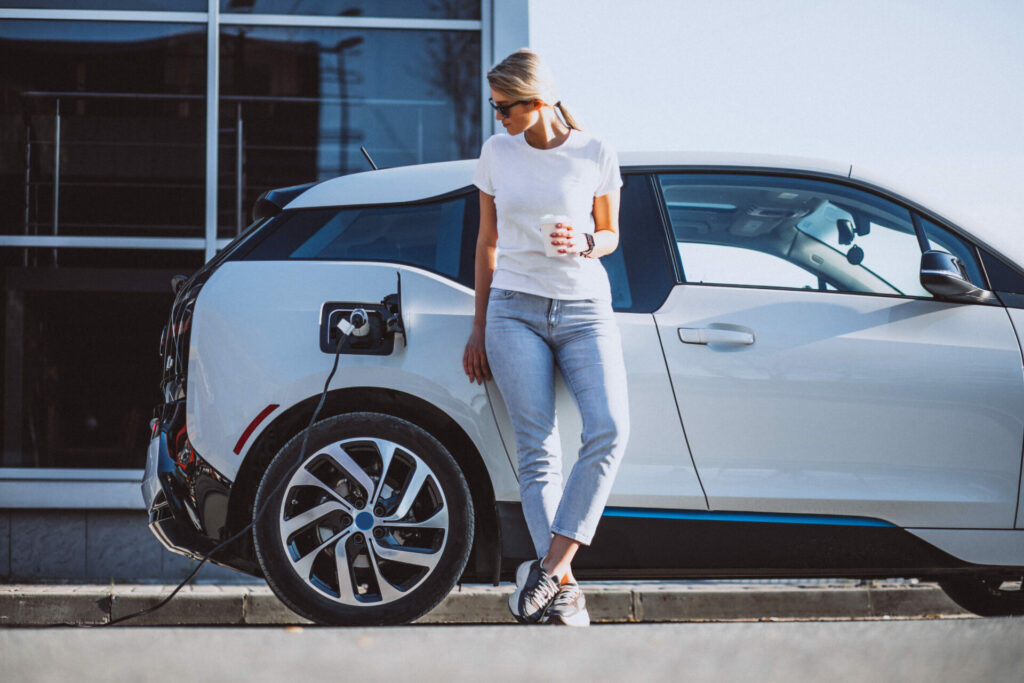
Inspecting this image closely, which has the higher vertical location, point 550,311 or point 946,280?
point 946,280

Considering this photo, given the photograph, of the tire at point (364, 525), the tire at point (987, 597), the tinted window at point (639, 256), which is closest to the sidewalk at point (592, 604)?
the tire at point (987, 597)

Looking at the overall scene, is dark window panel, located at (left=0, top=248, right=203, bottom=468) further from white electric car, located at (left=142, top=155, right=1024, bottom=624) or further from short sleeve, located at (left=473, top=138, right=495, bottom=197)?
short sleeve, located at (left=473, top=138, right=495, bottom=197)

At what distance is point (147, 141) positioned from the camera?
23.5 feet

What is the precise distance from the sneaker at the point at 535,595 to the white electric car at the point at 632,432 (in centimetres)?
24

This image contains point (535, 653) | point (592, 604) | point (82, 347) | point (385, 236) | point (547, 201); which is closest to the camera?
point (535, 653)

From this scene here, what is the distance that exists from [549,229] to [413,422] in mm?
799

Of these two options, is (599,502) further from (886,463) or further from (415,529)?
(886,463)

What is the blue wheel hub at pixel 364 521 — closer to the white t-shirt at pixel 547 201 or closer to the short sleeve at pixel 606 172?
the white t-shirt at pixel 547 201

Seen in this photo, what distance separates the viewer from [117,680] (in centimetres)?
179

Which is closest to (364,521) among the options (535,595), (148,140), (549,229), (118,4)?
(535,595)

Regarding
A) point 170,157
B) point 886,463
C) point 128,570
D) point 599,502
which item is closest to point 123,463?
point 128,570

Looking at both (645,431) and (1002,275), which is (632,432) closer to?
(645,431)

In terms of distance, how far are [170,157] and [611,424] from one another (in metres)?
5.10

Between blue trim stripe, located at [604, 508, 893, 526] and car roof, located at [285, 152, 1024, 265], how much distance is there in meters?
1.10
